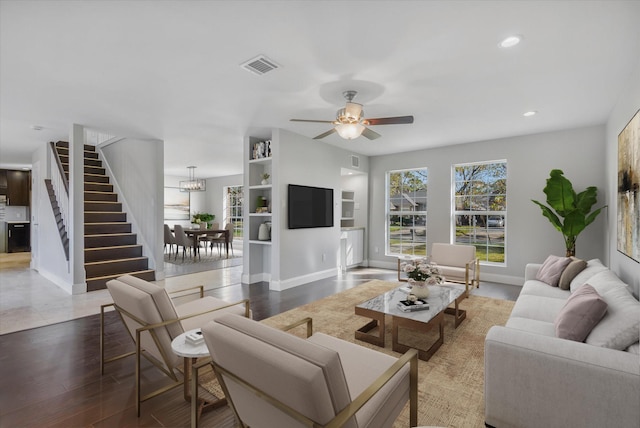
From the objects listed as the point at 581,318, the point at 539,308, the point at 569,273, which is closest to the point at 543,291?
the point at 569,273

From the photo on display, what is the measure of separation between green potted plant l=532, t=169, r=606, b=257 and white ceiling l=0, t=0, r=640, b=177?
3.17ft

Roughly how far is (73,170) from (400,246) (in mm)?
6329

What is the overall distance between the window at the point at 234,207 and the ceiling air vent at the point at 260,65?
28.9 ft

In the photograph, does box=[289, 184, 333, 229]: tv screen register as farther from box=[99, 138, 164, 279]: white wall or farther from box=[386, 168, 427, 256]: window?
box=[99, 138, 164, 279]: white wall

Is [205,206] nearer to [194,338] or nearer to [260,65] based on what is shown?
[260,65]

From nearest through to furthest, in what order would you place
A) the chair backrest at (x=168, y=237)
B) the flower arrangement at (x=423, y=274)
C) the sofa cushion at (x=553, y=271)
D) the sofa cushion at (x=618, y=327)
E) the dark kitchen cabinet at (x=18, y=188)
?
the sofa cushion at (x=618, y=327)
the flower arrangement at (x=423, y=274)
the sofa cushion at (x=553, y=271)
the chair backrest at (x=168, y=237)
the dark kitchen cabinet at (x=18, y=188)

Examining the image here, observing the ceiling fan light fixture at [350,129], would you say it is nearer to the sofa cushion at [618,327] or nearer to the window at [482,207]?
the sofa cushion at [618,327]

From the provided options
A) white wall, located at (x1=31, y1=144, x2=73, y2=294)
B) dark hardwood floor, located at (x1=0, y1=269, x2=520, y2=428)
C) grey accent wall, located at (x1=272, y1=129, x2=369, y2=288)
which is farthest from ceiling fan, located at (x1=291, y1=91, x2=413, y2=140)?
white wall, located at (x1=31, y1=144, x2=73, y2=294)

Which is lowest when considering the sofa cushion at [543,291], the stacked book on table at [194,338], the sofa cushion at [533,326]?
the sofa cushion at [533,326]

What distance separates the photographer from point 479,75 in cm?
306

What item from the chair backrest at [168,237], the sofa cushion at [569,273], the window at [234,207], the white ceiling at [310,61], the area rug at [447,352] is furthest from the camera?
the window at [234,207]

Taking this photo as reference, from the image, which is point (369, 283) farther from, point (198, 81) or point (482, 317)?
point (198, 81)

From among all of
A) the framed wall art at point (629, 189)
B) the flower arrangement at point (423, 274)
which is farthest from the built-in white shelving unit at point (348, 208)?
the framed wall art at point (629, 189)

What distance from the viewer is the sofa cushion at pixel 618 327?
1.64 metres
